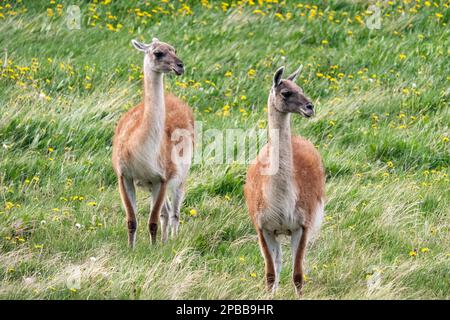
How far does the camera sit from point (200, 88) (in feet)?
40.5

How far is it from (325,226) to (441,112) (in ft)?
11.2

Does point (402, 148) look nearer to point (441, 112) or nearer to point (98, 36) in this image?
point (441, 112)

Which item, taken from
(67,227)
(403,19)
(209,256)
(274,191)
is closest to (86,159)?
(67,227)

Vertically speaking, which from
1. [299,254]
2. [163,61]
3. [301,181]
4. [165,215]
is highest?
[163,61]

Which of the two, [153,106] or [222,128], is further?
[222,128]

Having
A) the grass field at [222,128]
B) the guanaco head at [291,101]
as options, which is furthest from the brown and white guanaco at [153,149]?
the guanaco head at [291,101]

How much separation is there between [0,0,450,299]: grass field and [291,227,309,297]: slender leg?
0.13 metres

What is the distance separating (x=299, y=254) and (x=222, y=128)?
11.8 feet

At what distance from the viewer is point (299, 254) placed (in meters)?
7.84

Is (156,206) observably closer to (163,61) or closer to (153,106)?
(153,106)

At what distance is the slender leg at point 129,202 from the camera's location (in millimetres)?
8906

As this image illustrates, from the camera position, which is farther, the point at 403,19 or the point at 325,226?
the point at 403,19

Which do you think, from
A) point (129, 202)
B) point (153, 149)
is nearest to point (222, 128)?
point (153, 149)

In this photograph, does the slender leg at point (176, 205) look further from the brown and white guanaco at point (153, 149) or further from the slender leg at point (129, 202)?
the slender leg at point (129, 202)
